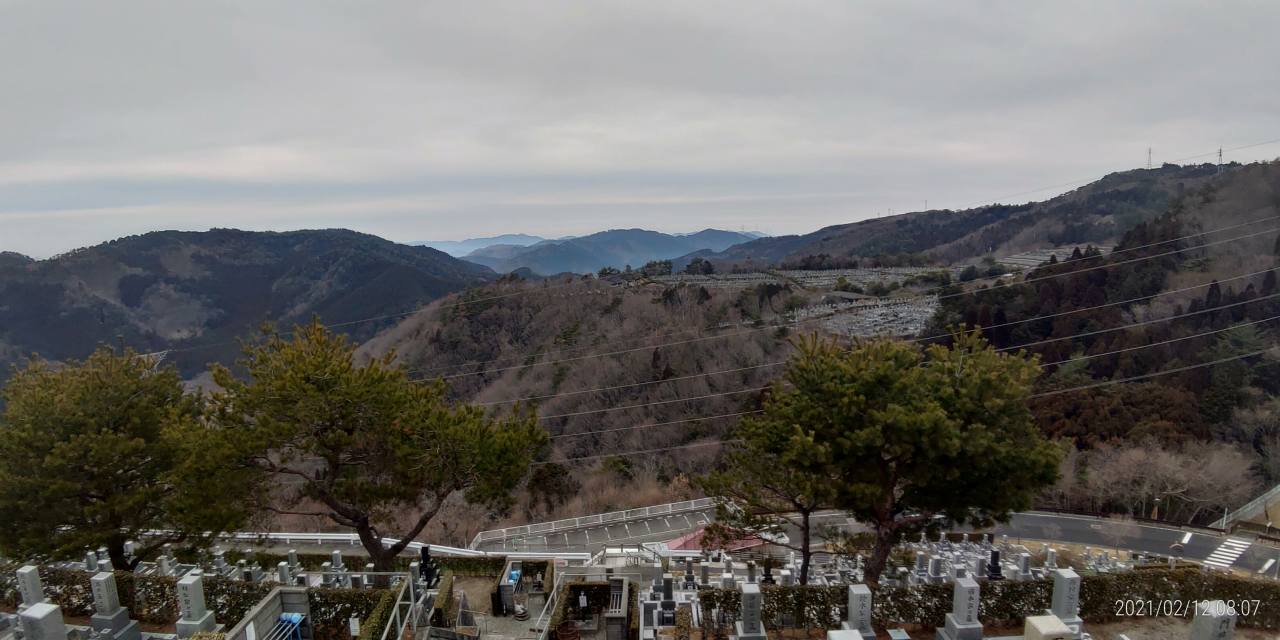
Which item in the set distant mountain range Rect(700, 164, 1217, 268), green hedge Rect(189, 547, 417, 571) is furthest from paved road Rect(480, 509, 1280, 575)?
distant mountain range Rect(700, 164, 1217, 268)

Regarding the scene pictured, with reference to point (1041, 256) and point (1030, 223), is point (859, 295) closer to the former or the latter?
point (1041, 256)

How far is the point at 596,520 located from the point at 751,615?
556 inches

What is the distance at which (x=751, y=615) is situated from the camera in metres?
9.12

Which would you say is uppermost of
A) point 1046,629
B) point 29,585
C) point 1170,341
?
point 1170,341

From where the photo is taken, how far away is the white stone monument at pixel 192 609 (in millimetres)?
9117

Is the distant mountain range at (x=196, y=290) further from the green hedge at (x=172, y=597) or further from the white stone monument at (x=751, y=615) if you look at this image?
the white stone monument at (x=751, y=615)

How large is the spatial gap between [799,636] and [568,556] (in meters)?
6.45

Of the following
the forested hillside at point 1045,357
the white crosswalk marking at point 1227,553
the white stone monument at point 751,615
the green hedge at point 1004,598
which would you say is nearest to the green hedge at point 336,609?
the green hedge at point 1004,598

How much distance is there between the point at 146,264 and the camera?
93.8 metres

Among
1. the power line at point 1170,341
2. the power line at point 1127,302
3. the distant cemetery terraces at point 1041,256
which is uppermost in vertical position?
the distant cemetery terraces at point 1041,256

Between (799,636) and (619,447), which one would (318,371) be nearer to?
(799,636)

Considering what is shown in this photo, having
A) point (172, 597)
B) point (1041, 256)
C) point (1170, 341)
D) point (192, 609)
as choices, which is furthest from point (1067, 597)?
point (1041, 256)

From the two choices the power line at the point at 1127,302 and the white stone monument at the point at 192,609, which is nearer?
the white stone monument at the point at 192,609

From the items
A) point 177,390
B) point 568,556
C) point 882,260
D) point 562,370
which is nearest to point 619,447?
point 562,370
